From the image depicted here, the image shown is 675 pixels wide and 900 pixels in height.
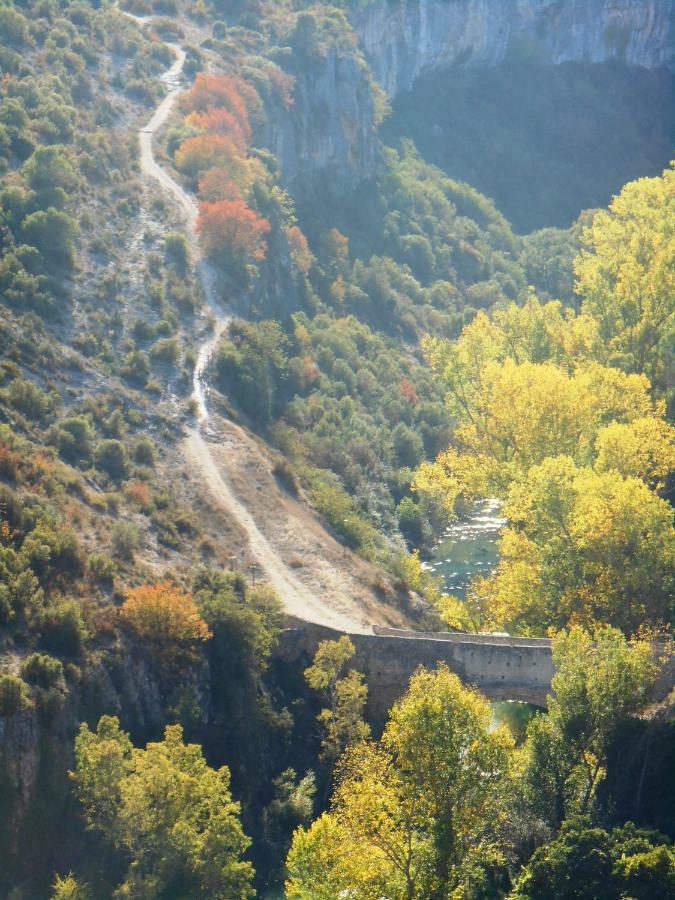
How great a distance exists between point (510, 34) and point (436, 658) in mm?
118584

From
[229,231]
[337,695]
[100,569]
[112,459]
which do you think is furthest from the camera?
[229,231]

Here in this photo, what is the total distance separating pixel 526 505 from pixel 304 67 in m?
63.6

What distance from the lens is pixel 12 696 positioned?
44.9m

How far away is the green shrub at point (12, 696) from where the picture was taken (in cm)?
4472

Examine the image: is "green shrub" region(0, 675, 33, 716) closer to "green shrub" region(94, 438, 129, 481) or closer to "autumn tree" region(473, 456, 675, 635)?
"green shrub" region(94, 438, 129, 481)

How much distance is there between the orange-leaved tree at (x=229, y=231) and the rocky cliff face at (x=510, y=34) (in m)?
52.8

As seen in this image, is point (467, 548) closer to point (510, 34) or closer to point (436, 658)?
point (436, 658)

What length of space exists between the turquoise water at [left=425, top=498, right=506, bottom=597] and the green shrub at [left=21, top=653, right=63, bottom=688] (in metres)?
32.2

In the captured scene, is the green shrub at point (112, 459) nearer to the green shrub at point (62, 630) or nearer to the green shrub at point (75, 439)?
the green shrub at point (75, 439)

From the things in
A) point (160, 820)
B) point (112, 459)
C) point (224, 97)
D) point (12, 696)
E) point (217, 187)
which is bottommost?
point (160, 820)

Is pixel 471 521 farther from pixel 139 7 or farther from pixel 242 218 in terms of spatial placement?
pixel 139 7

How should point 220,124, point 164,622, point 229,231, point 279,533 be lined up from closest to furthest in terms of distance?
point 164,622 → point 279,533 → point 229,231 → point 220,124

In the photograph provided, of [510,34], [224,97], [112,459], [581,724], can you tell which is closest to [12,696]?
[581,724]

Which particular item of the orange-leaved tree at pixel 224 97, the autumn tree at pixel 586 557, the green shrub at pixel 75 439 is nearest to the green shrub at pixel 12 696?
Answer: the green shrub at pixel 75 439
